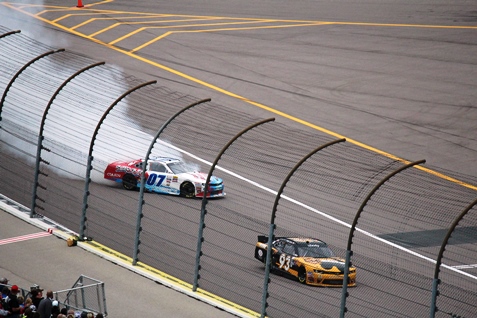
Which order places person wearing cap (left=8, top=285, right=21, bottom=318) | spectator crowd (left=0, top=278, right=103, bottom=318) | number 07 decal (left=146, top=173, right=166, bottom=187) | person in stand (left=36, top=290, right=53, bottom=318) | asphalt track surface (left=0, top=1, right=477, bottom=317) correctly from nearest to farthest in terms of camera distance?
spectator crowd (left=0, top=278, right=103, bottom=318) < person wearing cap (left=8, top=285, right=21, bottom=318) < person in stand (left=36, top=290, right=53, bottom=318) < number 07 decal (left=146, top=173, right=166, bottom=187) < asphalt track surface (left=0, top=1, right=477, bottom=317)

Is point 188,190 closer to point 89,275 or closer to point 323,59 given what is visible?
point 89,275

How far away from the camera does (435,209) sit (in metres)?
17.8

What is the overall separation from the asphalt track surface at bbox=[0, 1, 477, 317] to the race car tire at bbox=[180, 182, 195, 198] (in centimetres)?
596

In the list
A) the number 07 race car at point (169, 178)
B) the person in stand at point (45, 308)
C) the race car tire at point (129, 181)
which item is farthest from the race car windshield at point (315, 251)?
the person in stand at point (45, 308)

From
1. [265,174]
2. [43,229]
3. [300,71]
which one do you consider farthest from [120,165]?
[300,71]

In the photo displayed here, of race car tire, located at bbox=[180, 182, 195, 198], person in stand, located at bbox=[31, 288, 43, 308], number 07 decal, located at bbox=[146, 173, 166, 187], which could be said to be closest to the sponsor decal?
number 07 decal, located at bbox=[146, 173, 166, 187]

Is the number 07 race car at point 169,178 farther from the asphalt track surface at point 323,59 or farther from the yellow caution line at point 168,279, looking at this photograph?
the asphalt track surface at point 323,59

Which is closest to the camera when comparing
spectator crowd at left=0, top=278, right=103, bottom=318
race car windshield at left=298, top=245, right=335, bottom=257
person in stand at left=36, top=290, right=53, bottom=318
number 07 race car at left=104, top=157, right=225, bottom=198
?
spectator crowd at left=0, top=278, right=103, bottom=318

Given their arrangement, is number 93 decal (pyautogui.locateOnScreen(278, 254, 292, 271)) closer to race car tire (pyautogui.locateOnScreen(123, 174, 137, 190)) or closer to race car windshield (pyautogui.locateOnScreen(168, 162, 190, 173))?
race car tire (pyautogui.locateOnScreen(123, 174, 137, 190))

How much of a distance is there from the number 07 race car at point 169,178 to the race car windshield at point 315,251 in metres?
2.67

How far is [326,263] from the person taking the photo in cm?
1636

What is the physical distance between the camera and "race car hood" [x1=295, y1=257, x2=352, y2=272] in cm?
1623

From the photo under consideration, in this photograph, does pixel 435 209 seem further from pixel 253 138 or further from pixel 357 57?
pixel 357 57

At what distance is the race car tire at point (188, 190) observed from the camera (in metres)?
20.6
